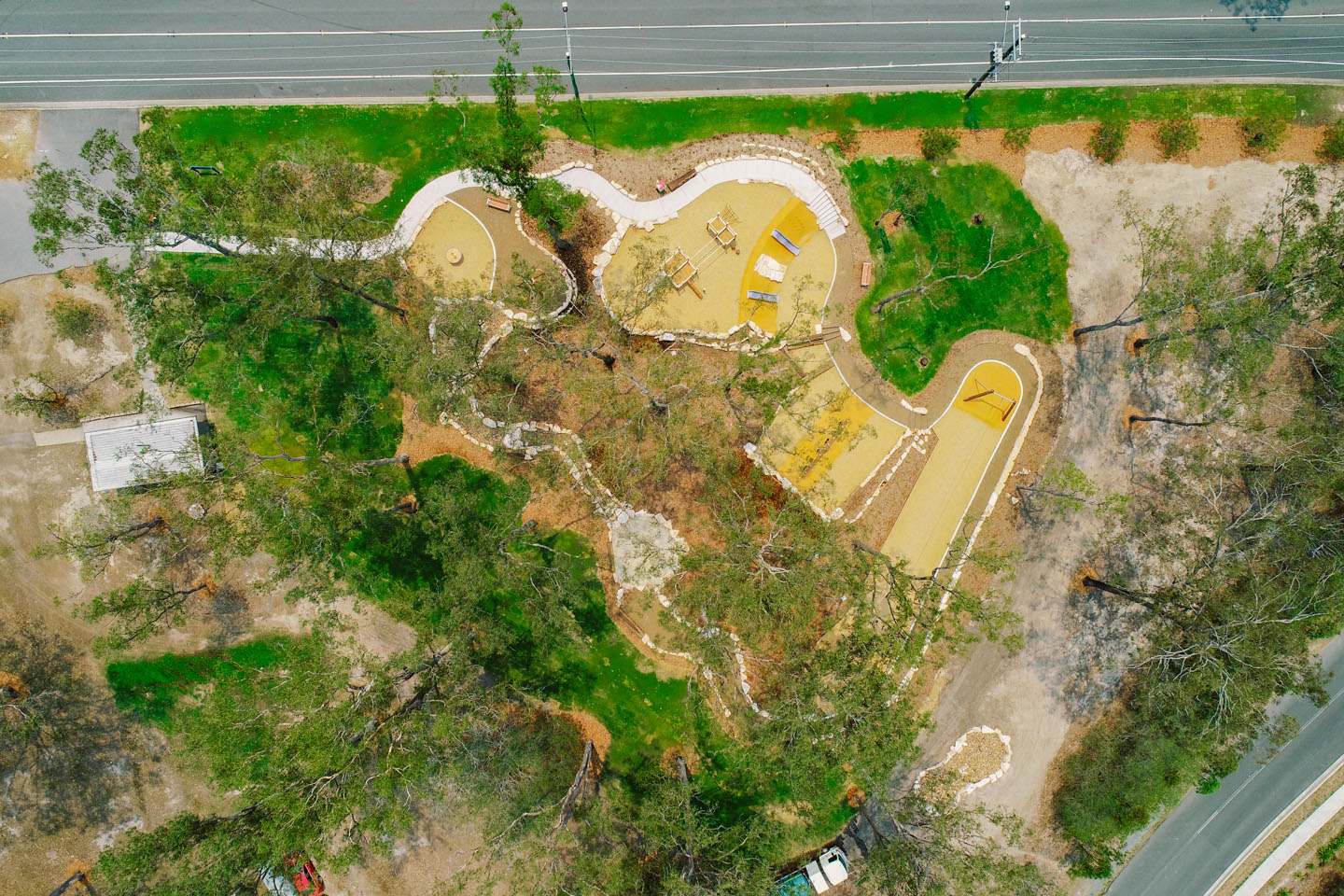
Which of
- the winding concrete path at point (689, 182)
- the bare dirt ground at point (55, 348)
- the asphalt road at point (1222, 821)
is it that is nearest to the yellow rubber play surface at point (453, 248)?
the winding concrete path at point (689, 182)

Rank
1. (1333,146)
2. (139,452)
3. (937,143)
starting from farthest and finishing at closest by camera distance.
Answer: (1333,146) < (937,143) < (139,452)

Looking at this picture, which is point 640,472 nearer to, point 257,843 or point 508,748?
point 508,748

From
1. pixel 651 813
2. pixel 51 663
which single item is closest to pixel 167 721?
pixel 51 663

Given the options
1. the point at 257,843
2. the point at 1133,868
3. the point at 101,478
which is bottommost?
the point at 1133,868

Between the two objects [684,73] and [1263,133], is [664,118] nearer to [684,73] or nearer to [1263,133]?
[684,73]

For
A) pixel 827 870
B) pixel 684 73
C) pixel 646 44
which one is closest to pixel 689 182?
pixel 684 73

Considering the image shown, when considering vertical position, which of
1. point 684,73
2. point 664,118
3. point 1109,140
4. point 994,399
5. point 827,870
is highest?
point 684,73

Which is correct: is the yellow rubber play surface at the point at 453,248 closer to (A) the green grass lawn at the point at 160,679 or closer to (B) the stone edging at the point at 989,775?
(A) the green grass lawn at the point at 160,679
